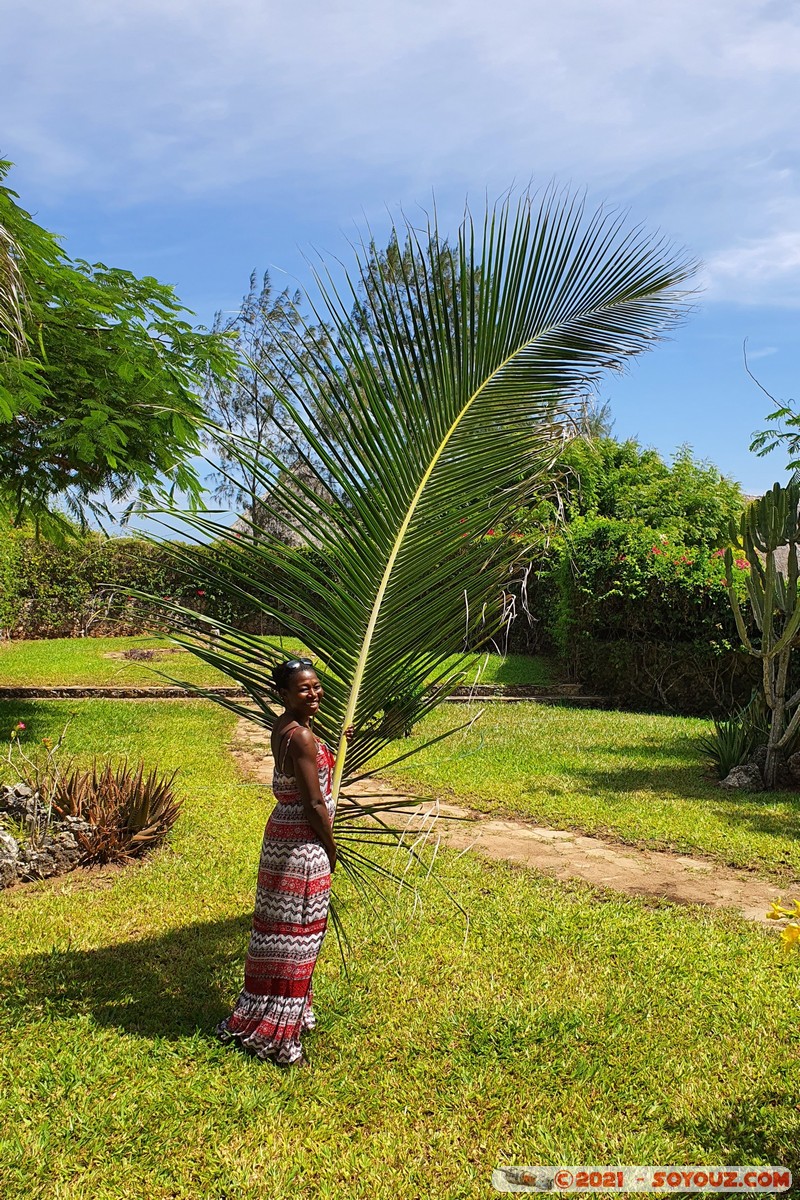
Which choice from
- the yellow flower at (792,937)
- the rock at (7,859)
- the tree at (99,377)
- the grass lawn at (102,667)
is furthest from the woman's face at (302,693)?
the grass lawn at (102,667)

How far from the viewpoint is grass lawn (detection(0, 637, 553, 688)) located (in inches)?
548

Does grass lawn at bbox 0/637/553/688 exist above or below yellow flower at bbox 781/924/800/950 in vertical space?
below

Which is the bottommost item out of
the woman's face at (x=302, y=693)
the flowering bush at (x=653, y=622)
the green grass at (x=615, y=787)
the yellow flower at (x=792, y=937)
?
the green grass at (x=615, y=787)

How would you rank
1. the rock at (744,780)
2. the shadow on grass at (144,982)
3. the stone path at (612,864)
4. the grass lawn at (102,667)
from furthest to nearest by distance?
the grass lawn at (102,667) < the rock at (744,780) < the stone path at (612,864) < the shadow on grass at (144,982)

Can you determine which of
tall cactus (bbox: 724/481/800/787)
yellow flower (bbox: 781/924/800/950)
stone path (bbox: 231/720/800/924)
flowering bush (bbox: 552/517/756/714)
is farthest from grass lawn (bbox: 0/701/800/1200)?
flowering bush (bbox: 552/517/756/714)

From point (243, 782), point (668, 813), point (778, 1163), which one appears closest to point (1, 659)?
point (243, 782)

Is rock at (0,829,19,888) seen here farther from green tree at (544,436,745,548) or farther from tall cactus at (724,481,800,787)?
green tree at (544,436,745,548)

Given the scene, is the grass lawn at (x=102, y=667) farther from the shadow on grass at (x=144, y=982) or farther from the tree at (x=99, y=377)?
the shadow on grass at (x=144, y=982)

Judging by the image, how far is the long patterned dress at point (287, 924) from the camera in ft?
10.6

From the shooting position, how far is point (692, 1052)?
3.41 m

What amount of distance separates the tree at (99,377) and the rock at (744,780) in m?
5.69

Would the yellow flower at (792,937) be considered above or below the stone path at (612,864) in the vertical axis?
above

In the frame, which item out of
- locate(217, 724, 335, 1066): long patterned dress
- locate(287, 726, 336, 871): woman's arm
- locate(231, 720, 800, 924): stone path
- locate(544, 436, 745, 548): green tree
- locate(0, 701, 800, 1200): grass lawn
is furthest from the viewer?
locate(544, 436, 745, 548): green tree

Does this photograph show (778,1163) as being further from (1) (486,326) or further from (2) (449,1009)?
(1) (486,326)
